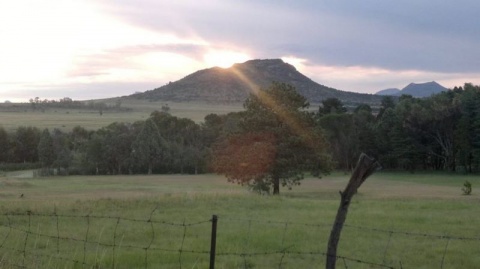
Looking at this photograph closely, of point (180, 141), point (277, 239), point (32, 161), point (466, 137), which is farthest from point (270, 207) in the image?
point (32, 161)

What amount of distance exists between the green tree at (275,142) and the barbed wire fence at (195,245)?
2221cm

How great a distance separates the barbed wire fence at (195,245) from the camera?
10297 millimetres

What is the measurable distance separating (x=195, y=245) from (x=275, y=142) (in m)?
27.5

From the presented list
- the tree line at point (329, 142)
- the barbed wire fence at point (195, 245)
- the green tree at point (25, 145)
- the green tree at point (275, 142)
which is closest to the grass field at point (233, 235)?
the barbed wire fence at point (195, 245)

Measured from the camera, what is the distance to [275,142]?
3959cm

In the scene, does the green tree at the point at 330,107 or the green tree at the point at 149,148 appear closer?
the green tree at the point at 149,148

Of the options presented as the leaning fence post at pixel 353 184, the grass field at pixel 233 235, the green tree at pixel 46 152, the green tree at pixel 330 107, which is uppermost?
the green tree at pixel 330 107

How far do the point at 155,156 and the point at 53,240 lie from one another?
79210mm

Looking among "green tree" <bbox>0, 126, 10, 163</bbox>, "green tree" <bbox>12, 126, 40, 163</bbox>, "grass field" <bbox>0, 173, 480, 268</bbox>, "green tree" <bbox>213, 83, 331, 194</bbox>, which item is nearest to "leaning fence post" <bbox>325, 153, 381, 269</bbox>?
"grass field" <bbox>0, 173, 480, 268</bbox>

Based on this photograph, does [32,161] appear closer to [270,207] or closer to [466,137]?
[466,137]

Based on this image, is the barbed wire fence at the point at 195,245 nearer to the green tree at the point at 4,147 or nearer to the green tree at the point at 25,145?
the green tree at the point at 4,147

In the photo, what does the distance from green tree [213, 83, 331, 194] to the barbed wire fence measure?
22.2 meters

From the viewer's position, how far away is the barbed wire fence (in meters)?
10.3

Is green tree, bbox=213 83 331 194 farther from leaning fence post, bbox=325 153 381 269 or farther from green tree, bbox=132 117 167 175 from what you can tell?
green tree, bbox=132 117 167 175
